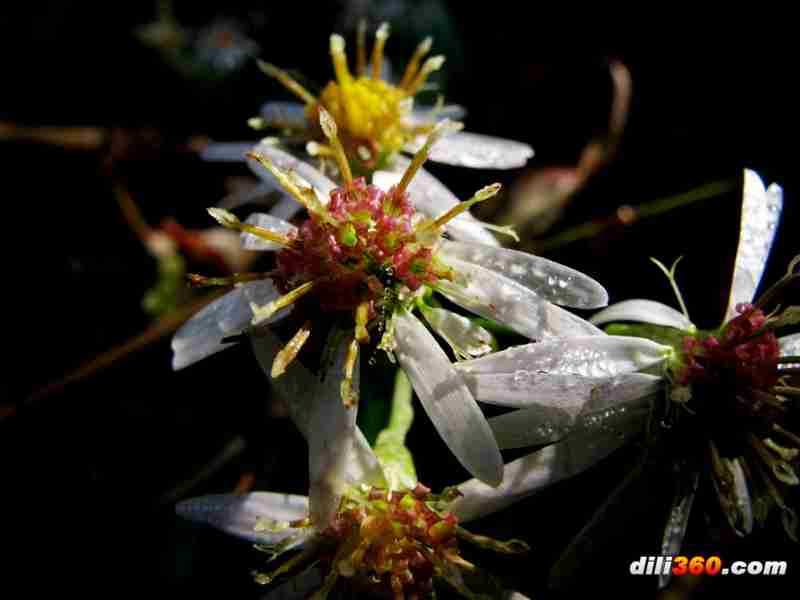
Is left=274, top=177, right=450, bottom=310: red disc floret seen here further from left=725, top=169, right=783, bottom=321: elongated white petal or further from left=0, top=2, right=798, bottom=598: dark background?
left=725, top=169, right=783, bottom=321: elongated white petal

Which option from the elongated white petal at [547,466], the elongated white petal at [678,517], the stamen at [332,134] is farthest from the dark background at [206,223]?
the stamen at [332,134]

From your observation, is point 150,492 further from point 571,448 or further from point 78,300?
point 571,448

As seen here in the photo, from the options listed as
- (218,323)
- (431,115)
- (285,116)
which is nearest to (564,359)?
(218,323)

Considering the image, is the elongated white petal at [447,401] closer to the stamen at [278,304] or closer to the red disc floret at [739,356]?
the stamen at [278,304]

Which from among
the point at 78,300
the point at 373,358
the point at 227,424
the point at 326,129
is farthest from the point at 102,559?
the point at 326,129

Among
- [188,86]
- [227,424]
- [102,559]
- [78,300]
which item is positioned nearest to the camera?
[102,559]

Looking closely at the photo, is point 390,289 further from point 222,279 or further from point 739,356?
point 739,356
